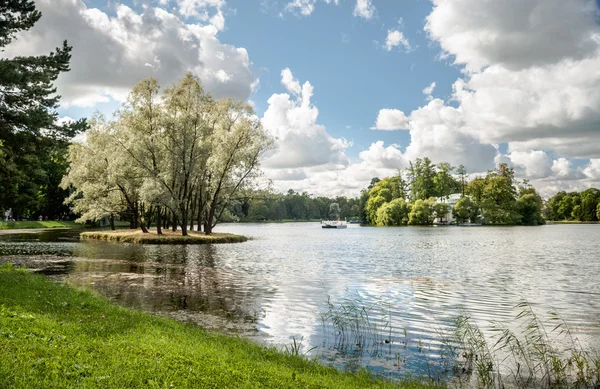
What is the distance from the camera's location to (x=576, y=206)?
16775cm

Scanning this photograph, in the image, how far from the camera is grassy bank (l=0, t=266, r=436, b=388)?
6953mm

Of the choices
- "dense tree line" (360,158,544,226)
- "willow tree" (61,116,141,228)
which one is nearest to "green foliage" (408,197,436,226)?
"dense tree line" (360,158,544,226)

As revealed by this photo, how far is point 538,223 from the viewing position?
131000 mm

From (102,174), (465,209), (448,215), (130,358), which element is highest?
(102,174)

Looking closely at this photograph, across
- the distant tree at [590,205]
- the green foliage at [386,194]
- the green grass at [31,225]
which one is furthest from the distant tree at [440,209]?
the green grass at [31,225]

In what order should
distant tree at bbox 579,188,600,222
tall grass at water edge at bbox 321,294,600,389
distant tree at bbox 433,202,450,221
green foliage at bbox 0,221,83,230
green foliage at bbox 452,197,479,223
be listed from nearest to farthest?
tall grass at water edge at bbox 321,294,600,389 → green foliage at bbox 0,221,83,230 → distant tree at bbox 433,202,450,221 → green foliage at bbox 452,197,479,223 → distant tree at bbox 579,188,600,222

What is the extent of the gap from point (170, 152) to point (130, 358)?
41842 mm

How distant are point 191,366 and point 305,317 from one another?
7220 millimetres

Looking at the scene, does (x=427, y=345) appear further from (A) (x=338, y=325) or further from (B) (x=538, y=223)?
(B) (x=538, y=223)

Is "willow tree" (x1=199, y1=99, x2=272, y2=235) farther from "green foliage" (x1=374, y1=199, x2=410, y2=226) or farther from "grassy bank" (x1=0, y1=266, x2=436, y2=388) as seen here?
"green foliage" (x1=374, y1=199, x2=410, y2=226)

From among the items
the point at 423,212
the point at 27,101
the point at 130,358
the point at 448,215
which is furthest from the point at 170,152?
the point at 448,215

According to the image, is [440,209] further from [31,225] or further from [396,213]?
[31,225]

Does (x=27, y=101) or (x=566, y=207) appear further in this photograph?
(x=566, y=207)

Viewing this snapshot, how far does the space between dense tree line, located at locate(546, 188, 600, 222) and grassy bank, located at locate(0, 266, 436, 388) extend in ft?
584
